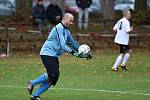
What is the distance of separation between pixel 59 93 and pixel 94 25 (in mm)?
18465

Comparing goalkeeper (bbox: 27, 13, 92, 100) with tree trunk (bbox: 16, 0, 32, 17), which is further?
tree trunk (bbox: 16, 0, 32, 17)

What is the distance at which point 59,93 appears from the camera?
15320 mm

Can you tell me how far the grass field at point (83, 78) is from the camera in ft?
49.2

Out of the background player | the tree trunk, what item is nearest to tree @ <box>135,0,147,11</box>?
the tree trunk

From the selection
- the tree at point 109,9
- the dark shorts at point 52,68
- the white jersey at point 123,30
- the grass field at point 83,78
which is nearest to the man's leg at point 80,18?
the tree at point 109,9

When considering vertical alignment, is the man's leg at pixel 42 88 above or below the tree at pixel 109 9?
above

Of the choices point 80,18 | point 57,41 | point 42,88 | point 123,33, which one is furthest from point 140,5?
point 42,88

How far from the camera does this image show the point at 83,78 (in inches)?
730

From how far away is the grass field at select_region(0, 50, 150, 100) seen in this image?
49.2 ft

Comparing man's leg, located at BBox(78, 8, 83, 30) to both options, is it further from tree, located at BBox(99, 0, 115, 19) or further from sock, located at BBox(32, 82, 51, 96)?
sock, located at BBox(32, 82, 51, 96)

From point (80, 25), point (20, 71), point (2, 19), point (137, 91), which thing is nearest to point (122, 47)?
point (20, 71)

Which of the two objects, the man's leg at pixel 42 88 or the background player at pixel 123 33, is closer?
the man's leg at pixel 42 88

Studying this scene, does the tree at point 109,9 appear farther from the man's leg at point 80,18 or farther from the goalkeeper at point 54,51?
the goalkeeper at point 54,51

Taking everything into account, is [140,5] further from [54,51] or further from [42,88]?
[42,88]
